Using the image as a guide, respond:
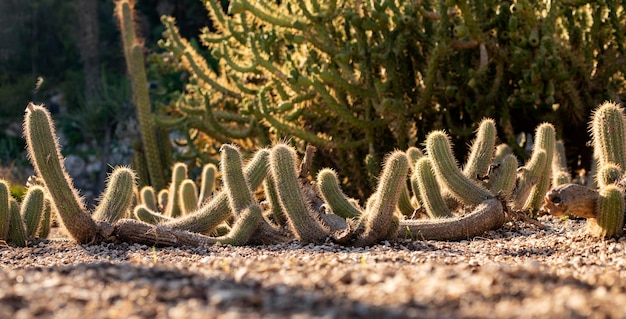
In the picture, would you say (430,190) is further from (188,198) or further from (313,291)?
(313,291)

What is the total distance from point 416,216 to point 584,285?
3332 millimetres

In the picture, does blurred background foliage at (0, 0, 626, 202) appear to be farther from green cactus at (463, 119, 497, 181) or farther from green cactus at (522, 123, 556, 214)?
green cactus at (463, 119, 497, 181)

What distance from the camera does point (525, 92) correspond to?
379 inches

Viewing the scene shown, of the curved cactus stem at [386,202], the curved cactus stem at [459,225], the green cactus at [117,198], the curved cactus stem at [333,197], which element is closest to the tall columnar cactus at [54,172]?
the green cactus at [117,198]

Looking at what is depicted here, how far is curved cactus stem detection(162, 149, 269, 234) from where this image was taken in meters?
6.25

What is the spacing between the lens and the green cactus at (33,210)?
22.5 ft

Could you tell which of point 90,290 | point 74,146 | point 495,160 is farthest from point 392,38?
point 74,146

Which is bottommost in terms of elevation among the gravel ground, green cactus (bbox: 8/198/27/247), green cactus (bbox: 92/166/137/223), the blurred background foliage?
the gravel ground

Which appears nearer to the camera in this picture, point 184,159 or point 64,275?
point 64,275

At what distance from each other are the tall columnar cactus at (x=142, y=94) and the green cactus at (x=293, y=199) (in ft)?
25.6

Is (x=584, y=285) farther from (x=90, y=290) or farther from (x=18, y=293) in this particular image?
(x=18, y=293)

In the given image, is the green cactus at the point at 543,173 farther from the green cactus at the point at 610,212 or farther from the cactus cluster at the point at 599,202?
the green cactus at the point at 610,212

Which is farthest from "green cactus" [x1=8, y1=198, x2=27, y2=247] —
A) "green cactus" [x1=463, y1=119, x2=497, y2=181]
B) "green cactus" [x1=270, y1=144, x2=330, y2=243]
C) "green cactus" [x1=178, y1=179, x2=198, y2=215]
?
"green cactus" [x1=463, y1=119, x2=497, y2=181]

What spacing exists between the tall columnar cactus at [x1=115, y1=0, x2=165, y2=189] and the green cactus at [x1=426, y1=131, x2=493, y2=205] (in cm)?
763
